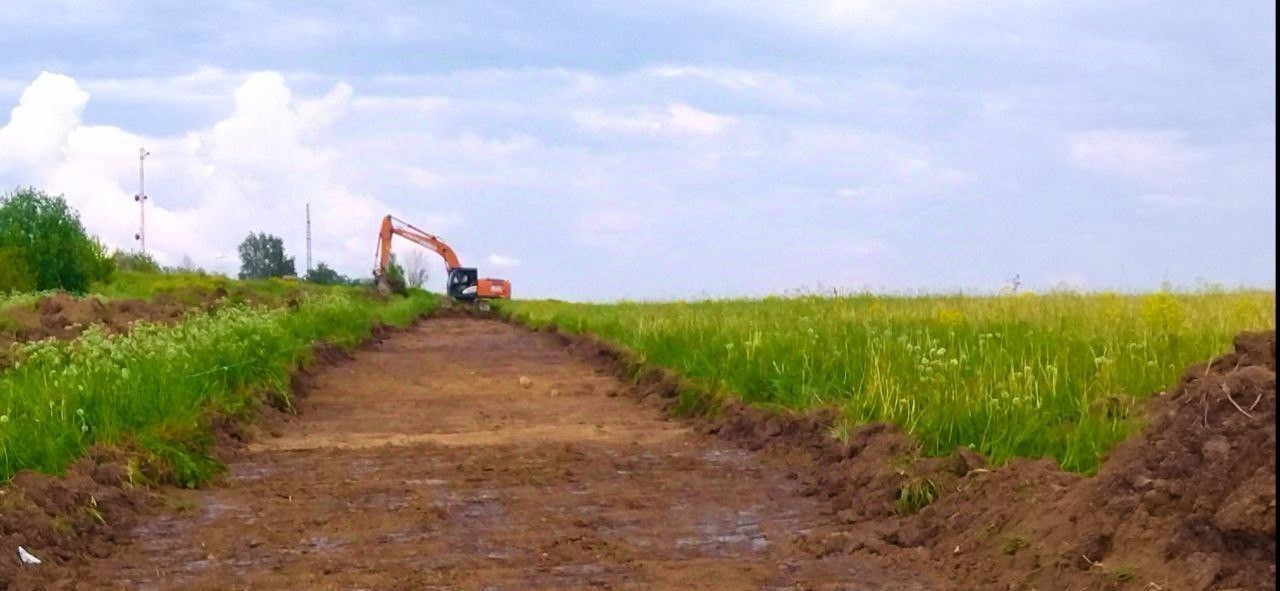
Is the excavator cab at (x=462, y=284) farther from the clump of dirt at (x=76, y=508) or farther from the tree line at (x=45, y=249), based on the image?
the clump of dirt at (x=76, y=508)

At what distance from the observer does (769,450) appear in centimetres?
848

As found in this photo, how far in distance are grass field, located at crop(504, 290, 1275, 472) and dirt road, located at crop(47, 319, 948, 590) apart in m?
0.78

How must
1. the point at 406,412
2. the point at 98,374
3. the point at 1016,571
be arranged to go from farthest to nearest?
1. the point at 406,412
2. the point at 98,374
3. the point at 1016,571

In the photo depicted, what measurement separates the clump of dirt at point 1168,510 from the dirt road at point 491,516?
44 centimetres

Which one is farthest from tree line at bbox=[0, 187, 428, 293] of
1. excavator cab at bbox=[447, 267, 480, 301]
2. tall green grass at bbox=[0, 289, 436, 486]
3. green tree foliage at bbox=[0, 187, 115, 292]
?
tall green grass at bbox=[0, 289, 436, 486]

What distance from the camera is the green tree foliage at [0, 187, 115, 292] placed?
151 feet

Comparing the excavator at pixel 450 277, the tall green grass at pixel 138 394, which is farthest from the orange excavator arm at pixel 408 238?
the tall green grass at pixel 138 394

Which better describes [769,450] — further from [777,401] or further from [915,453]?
[915,453]

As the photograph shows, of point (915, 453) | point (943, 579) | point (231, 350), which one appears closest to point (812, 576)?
point (943, 579)

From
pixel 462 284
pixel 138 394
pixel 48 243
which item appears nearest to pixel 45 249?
pixel 48 243

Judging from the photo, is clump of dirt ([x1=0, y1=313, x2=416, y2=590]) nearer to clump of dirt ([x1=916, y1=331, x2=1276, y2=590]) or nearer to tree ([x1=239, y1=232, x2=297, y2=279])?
clump of dirt ([x1=916, y1=331, x2=1276, y2=590])

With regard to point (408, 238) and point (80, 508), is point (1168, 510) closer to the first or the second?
point (80, 508)

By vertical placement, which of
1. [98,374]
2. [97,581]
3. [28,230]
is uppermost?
[28,230]

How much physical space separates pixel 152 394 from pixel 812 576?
222 inches
